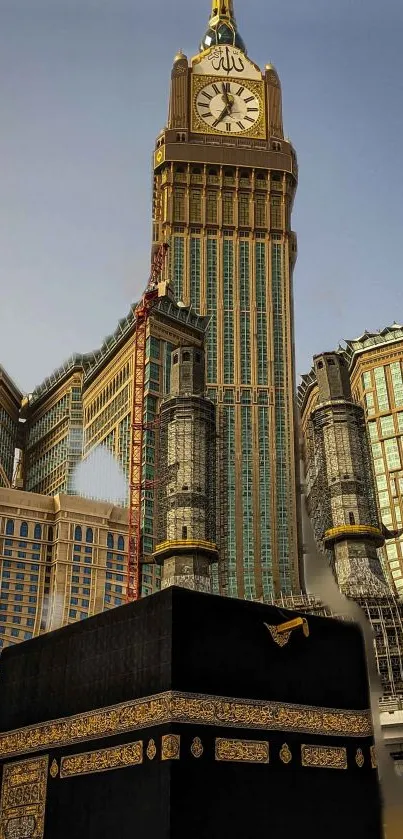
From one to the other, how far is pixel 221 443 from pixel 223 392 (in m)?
5.85

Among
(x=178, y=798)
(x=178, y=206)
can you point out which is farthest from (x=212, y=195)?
(x=178, y=798)

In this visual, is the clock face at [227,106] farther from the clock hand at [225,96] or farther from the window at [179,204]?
the window at [179,204]

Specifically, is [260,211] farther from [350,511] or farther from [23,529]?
[23,529]

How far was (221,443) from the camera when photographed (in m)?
82.4

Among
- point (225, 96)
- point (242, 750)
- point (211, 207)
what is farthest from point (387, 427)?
point (242, 750)

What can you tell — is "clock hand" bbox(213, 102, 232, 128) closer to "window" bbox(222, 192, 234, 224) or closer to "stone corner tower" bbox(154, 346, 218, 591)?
"window" bbox(222, 192, 234, 224)

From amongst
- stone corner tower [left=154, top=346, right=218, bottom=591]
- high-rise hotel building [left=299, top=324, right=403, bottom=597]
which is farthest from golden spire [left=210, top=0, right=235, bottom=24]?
stone corner tower [left=154, top=346, right=218, bottom=591]

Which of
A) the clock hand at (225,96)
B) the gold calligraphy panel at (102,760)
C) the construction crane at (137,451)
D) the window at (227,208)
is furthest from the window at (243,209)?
the gold calligraphy panel at (102,760)

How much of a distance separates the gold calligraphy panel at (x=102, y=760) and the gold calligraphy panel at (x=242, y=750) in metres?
1.68

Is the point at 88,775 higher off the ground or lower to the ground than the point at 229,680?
lower

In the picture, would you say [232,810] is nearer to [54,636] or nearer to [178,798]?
[178,798]

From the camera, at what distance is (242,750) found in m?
20.8

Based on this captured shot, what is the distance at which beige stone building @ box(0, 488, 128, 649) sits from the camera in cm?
7175

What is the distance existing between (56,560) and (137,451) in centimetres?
1030
